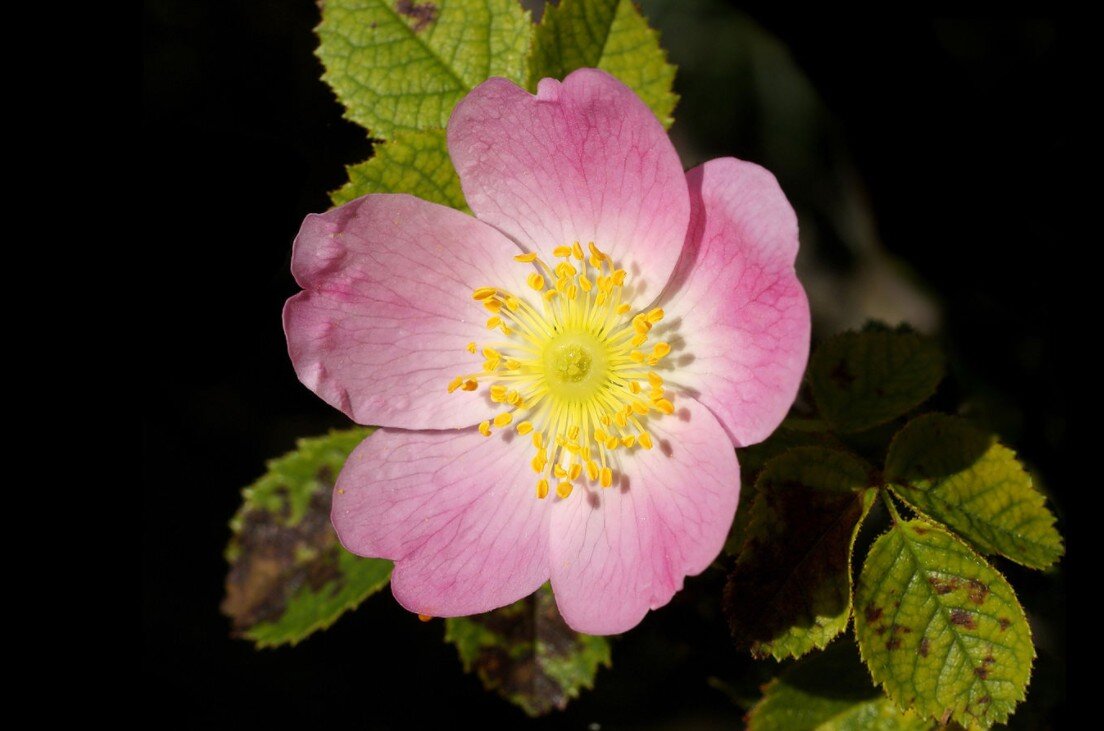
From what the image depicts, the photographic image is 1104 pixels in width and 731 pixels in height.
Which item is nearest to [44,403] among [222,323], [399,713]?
[222,323]

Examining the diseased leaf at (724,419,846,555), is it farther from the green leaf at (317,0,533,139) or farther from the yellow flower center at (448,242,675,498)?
the green leaf at (317,0,533,139)

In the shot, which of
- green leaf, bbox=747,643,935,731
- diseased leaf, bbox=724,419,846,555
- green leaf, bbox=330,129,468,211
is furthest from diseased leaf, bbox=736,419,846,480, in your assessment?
green leaf, bbox=330,129,468,211

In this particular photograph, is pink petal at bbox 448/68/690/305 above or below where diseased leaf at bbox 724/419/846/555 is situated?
above

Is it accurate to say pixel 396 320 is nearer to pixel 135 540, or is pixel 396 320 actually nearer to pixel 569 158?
pixel 569 158

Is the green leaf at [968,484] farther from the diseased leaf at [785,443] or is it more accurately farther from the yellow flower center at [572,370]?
the yellow flower center at [572,370]

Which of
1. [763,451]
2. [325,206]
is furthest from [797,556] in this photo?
[325,206]

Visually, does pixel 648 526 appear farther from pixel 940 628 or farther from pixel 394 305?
pixel 394 305
